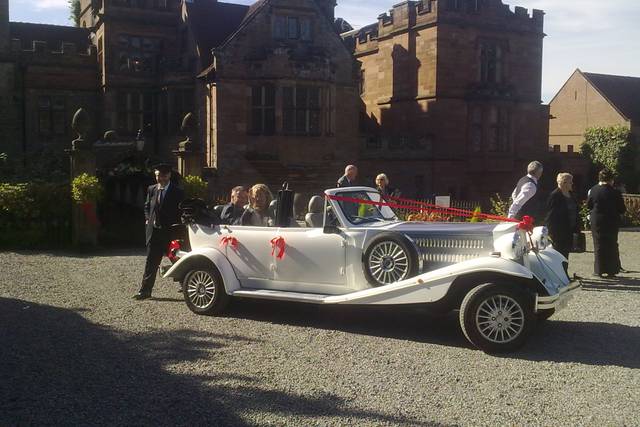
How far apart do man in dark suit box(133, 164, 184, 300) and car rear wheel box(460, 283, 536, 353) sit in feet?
14.7

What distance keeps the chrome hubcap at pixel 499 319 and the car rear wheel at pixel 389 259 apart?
85 cm

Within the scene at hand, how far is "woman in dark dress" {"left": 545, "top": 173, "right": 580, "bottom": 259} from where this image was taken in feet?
34.4

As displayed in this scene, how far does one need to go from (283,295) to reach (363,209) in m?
1.41

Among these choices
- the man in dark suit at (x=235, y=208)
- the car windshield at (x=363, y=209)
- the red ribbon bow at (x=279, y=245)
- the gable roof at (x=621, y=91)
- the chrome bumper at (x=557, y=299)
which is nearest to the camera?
the chrome bumper at (x=557, y=299)

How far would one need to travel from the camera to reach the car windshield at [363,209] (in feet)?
25.6

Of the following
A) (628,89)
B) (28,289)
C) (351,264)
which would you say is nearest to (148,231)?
(28,289)

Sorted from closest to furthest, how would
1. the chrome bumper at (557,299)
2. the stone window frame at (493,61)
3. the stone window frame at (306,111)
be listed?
the chrome bumper at (557,299) < the stone window frame at (306,111) < the stone window frame at (493,61)

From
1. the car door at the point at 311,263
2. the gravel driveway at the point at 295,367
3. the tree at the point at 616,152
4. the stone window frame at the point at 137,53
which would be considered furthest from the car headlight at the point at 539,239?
the tree at the point at 616,152

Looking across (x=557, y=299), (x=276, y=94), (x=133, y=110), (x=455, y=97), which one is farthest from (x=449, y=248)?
(x=133, y=110)

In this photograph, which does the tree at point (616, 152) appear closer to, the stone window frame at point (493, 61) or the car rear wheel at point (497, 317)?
the stone window frame at point (493, 61)

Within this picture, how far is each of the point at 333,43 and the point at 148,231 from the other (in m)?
16.8

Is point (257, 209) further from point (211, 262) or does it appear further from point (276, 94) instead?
point (276, 94)

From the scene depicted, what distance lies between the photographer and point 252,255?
8.22 metres

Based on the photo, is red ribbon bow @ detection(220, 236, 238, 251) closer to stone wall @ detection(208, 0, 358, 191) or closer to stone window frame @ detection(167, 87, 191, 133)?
stone wall @ detection(208, 0, 358, 191)
